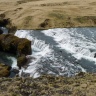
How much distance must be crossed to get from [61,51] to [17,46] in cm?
586

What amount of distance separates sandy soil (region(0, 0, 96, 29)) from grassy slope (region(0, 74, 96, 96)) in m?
33.7

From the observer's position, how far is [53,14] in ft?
190

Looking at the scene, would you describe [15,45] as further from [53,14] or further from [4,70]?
[53,14]

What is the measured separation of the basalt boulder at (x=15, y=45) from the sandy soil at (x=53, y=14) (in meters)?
13.7

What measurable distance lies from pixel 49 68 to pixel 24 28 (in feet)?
80.1

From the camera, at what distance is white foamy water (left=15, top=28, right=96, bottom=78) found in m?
31.4

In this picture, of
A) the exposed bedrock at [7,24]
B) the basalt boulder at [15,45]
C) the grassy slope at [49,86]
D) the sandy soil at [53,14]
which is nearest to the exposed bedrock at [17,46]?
the basalt boulder at [15,45]

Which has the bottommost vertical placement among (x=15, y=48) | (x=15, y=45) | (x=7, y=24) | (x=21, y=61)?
(x=7, y=24)

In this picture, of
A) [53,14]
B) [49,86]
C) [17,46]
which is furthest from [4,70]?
[53,14]

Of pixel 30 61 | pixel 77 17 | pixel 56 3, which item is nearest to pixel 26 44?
pixel 30 61

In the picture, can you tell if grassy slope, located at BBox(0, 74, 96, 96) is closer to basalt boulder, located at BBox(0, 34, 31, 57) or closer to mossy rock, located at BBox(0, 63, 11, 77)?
mossy rock, located at BBox(0, 63, 11, 77)

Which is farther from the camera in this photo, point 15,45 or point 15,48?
point 15,48

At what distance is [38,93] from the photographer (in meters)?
18.8

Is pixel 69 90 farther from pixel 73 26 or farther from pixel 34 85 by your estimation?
pixel 73 26
